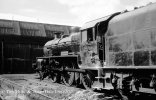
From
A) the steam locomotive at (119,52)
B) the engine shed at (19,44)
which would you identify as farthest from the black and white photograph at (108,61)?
the engine shed at (19,44)

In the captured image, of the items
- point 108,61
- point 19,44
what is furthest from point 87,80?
point 19,44

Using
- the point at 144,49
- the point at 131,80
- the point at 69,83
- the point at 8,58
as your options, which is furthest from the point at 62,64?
the point at 8,58

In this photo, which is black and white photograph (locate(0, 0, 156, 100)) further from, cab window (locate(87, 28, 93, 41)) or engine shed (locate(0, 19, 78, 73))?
engine shed (locate(0, 19, 78, 73))

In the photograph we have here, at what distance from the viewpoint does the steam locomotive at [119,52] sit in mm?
7805

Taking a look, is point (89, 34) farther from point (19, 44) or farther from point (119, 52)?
point (19, 44)

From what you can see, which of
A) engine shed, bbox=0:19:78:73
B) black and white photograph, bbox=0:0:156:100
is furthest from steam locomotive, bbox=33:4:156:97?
engine shed, bbox=0:19:78:73

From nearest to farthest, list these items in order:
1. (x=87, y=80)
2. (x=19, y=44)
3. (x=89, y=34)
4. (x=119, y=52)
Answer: (x=119, y=52), (x=89, y=34), (x=87, y=80), (x=19, y=44)

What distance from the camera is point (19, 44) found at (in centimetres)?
3089

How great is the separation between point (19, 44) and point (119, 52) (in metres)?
24.0

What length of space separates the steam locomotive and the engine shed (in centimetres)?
1865

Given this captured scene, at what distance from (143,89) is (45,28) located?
95.1ft

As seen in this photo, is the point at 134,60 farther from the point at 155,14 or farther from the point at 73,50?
A: the point at 73,50

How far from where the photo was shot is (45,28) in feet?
117

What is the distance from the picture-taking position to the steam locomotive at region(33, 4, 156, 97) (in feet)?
25.6
